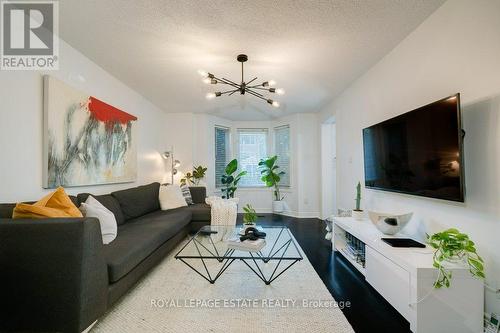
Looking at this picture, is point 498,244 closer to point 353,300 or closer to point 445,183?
point 445,183

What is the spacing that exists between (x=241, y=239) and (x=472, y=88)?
2175 mm

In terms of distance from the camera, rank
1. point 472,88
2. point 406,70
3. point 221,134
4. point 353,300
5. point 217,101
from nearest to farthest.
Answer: point 472,88 → point 353,300 → point 406,70 → point 217,101 → point 221,134

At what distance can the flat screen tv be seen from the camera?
1.56 meters

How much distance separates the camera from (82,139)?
2.57m

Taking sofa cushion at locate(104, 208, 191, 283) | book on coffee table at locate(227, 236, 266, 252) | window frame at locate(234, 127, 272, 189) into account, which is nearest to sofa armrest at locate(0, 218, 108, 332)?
sofa cushion at locate(104, 208, 191, 283)

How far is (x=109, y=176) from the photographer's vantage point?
306cm

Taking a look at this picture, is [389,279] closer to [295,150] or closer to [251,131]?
[295,150]

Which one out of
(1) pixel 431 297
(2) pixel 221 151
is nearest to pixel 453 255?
(1) pixel 431 297

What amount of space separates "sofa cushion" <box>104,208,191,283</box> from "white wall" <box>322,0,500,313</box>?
2.60 meters

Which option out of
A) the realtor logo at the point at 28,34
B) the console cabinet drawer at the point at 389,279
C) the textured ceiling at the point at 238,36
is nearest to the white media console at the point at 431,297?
the console cabinet drawer at the point at 389,279

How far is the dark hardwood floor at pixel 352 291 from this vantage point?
1.60 meters

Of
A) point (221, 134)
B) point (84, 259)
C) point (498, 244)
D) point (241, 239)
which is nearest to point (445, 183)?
point (498, 244)

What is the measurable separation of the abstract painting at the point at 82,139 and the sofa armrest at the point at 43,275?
1.00m

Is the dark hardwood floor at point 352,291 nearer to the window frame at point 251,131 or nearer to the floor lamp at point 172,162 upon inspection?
the window frame at point 251,131
